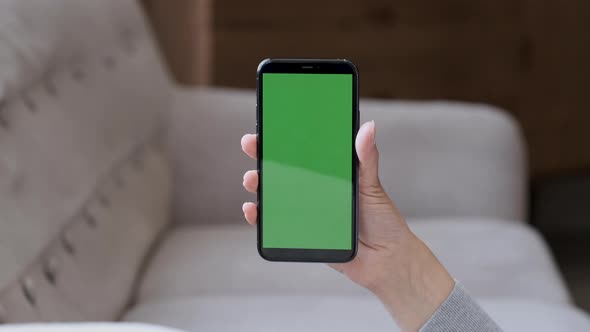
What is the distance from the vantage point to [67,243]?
1107 mm

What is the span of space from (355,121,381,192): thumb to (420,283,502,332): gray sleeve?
11 centimetres

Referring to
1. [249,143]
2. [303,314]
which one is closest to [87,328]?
[249,143]

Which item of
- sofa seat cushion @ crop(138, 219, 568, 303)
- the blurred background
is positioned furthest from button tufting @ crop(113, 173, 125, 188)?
the blurred background

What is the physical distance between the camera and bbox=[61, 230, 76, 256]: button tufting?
1.10 meters

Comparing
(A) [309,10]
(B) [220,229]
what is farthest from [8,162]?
(A) [309,10]

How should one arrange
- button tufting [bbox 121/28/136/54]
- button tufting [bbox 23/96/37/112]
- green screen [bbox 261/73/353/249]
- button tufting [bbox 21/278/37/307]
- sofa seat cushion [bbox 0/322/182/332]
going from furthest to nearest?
button tufting [bbox 121/28/136/54], button tufting [bbox 23/96/37/112], button tufting [bbox 21/278/37/307], green screen [bbox 261/73/353/249], sofa seat cushion [bbox 0/322/182/332]

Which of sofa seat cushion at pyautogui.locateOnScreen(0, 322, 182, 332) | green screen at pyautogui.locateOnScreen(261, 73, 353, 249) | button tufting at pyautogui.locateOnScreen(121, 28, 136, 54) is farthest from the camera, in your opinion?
button tufting at pyautogui.locateOnScreen(121, 28, 136, 54)

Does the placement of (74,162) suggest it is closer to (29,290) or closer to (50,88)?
(50,88)

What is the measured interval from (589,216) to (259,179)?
2299 millimetres

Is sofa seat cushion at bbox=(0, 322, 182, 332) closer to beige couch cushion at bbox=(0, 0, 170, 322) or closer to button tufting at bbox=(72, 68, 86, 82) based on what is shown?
beige couch cushion at bbox=(0, 0, 170, 322)

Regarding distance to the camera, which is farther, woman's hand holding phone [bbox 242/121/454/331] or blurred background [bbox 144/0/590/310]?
blurred background [bbox 144/0/590/310]

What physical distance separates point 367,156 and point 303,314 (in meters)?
0.42

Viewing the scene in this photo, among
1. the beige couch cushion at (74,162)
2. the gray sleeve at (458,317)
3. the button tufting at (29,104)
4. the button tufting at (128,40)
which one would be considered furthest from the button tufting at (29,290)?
the button tufting at (128,40)

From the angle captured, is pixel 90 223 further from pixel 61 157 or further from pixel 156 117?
pixel 156 117
